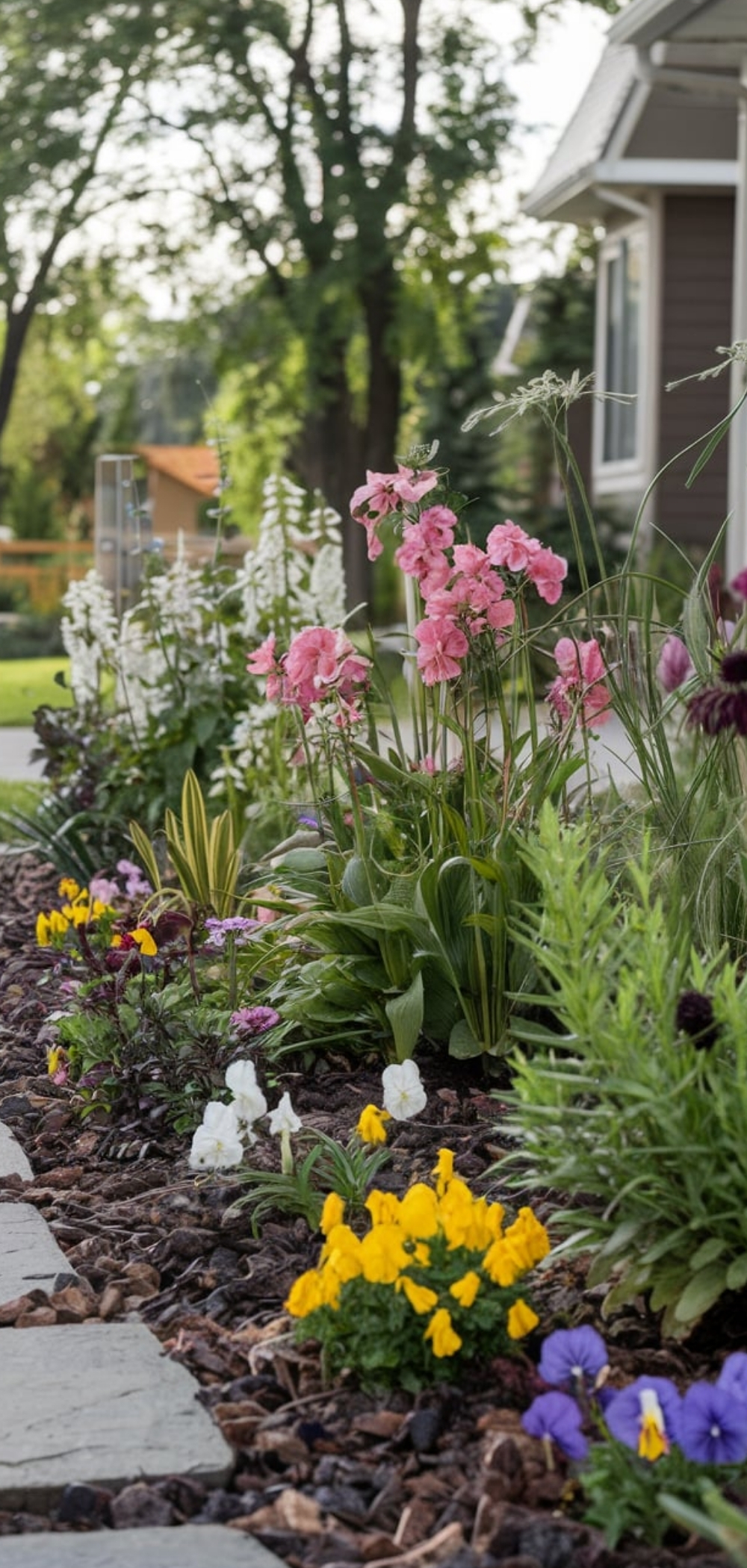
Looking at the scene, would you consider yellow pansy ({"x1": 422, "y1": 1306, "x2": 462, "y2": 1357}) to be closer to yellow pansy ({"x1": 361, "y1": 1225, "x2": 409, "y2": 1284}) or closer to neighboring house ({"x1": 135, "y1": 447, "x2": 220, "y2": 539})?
yellow pansy ({"x1": 361, "y1": 1225, "x2": 409, "y2": 1284})

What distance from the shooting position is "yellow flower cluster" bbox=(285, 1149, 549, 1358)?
2.16m

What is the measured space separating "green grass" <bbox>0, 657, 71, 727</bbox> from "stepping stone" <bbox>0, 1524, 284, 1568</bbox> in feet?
24.5

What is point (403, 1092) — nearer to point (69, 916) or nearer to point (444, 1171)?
point (444, 1171)

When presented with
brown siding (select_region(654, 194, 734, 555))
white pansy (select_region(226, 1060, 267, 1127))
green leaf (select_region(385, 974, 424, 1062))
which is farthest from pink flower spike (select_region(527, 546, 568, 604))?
brown siding (select_region(654, 194, 734, 555))

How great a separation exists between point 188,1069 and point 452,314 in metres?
18.7

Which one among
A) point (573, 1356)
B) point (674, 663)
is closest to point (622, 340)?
point (674, 663)

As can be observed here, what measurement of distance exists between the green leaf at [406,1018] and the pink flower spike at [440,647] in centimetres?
54

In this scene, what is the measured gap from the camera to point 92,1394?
7.25 ft

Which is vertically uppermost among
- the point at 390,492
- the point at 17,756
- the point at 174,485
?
the point at 174,485

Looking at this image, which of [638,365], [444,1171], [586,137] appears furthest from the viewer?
[638,365]

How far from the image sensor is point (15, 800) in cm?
753

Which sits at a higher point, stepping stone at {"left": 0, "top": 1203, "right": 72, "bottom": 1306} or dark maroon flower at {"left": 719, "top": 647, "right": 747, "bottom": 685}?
dark maroon flower at {"left": 719, "top": 647, "right": 747, "bottom": 685}

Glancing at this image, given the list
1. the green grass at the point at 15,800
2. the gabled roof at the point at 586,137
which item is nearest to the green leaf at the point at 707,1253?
the green grass at the point at 15,800

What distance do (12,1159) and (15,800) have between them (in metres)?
4.45
